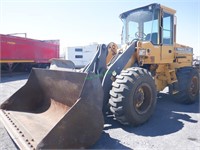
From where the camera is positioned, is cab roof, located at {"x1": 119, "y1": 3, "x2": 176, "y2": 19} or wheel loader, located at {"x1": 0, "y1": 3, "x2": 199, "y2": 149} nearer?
wheel loader, located at {"x1": 0, "y1": 3, "x2": 199, "y2": 149}

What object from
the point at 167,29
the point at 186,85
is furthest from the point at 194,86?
the point at 167,29

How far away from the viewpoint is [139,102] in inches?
181

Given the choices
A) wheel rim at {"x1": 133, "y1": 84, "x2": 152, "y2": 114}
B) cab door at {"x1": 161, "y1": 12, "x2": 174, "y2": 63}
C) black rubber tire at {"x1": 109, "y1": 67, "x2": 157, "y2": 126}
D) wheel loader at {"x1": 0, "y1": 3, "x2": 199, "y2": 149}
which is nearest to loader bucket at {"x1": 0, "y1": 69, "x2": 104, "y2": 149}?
wheel loader at {"x1": 0, "y1": 3, "x2": 199, "y2": 149}

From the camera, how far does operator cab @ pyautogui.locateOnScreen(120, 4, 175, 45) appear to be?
5.72 metres

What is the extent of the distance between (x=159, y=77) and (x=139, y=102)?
199 cm

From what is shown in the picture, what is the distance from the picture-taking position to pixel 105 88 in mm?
4586

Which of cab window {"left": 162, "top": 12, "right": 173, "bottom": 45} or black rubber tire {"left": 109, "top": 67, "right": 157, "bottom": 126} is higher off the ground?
cab window {"left": 162, "top": 12, "right": 173, "bottom": 45}

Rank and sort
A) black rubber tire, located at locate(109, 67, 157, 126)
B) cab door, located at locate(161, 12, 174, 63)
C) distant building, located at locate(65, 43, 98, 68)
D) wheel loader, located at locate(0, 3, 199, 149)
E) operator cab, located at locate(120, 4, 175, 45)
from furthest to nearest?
distant building, located at locate(65, 43, 98, 68) → cab door, located at locate(161, 12, 174, 63) → operator cab, located at locate(120, 4, 175, 45) → black rubber tire, located at locate(109, 67, 157, 126) → wheel loader, located at locate(0, 3, 199, 149)

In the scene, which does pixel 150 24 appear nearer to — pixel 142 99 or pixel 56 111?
pixel 142 99

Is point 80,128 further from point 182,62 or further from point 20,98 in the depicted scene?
point 182,62

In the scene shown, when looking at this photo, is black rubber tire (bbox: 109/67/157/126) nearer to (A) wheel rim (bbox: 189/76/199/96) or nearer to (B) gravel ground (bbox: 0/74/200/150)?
(B) gravel ground (bbox: 0/74/200/150)

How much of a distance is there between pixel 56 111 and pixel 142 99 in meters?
1.86

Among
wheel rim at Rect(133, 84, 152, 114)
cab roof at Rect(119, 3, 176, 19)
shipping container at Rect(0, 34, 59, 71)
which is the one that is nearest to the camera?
wheel rim at Rect(133, 84, 152, 114)

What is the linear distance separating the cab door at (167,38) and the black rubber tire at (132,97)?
5.38ft
